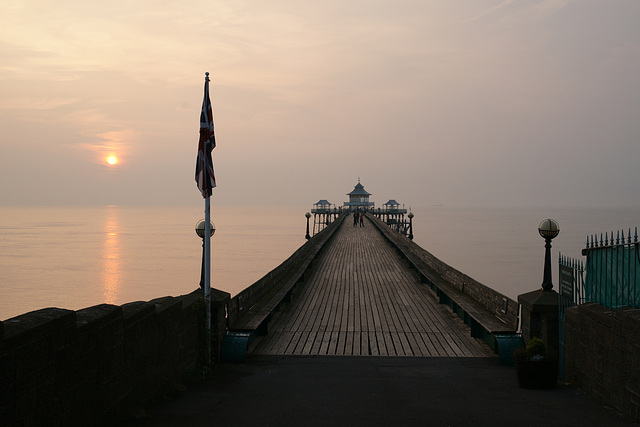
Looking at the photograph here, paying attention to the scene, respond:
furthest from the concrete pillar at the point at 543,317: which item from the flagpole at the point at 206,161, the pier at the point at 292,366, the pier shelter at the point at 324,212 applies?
the pier shelter at the point at 324,212

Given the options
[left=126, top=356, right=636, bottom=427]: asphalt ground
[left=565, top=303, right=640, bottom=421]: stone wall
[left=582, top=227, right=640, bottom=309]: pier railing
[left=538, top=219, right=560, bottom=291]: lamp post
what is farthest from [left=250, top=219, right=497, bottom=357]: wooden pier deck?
[left=582, top=227, right=640, bottom=309]: pier railing

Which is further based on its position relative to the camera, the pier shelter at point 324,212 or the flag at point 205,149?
the pier shelter at point 324,212

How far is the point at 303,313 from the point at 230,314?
357 centimetres

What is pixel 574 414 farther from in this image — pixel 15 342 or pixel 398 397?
pixel 15 342

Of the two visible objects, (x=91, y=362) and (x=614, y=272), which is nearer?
(x=91, y=362)

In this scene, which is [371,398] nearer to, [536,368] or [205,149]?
[536,368]

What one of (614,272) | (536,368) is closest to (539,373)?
(536,368)

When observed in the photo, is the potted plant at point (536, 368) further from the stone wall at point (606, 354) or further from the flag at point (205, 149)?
the flag at point (205, 149)

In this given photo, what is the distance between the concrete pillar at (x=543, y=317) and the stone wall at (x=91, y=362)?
4.92 metres

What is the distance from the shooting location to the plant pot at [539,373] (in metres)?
7.70

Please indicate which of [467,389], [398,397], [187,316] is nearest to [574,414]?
[467,389]

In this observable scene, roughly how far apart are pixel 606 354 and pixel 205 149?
6134 millimetres

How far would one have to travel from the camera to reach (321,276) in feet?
65.4

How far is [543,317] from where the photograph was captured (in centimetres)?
879
